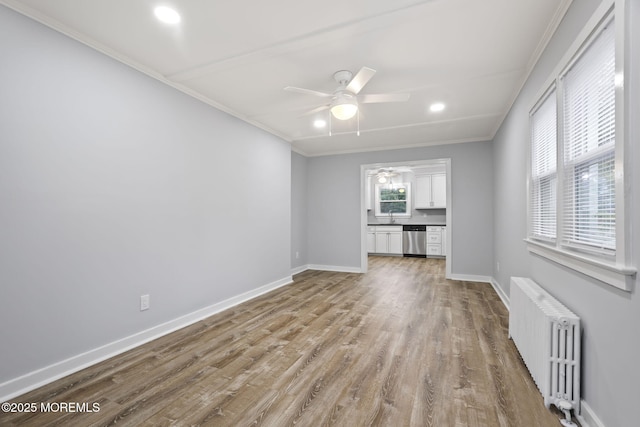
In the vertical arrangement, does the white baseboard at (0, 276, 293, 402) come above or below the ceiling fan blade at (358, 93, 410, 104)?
below

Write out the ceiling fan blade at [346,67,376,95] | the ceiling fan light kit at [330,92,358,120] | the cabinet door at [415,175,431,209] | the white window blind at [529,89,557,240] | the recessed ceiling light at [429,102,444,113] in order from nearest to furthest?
the white window blind at [529,89,557,240] → the ceiling fan blade at [346,67,376,95] → the ceiling fan light kit at [330,92,358,120] → the recessed ceiling light at [429,102,444,113] → the cabinet door at [415,175,431,209]

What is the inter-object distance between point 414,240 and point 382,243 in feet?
2.93

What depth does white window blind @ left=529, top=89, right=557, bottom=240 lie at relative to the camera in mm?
2201

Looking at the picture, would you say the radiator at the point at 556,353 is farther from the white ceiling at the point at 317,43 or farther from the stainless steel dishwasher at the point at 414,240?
the stainless steel dishwasher at the point at 414,240

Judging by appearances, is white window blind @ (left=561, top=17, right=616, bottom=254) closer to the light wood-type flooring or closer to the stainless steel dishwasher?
the light wood-type flooring

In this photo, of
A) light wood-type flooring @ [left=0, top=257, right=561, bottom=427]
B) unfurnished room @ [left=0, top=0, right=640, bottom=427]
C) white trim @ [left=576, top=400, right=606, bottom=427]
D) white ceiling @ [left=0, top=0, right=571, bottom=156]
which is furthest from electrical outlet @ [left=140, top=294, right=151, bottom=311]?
white trim @ [left=576, top=400, right=606, bottom=427]

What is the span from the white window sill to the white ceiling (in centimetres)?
159

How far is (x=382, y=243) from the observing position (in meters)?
8.45

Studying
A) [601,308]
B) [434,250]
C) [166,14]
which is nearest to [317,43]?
[166,14]

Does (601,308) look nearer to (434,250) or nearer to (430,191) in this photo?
(434,250)

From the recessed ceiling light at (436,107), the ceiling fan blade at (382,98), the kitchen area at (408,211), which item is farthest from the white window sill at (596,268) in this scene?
the kitchen area at (408,211)

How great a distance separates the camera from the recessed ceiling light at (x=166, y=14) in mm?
1942

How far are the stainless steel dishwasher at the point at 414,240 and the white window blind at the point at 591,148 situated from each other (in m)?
6.30

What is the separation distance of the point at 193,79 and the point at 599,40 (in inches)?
121
